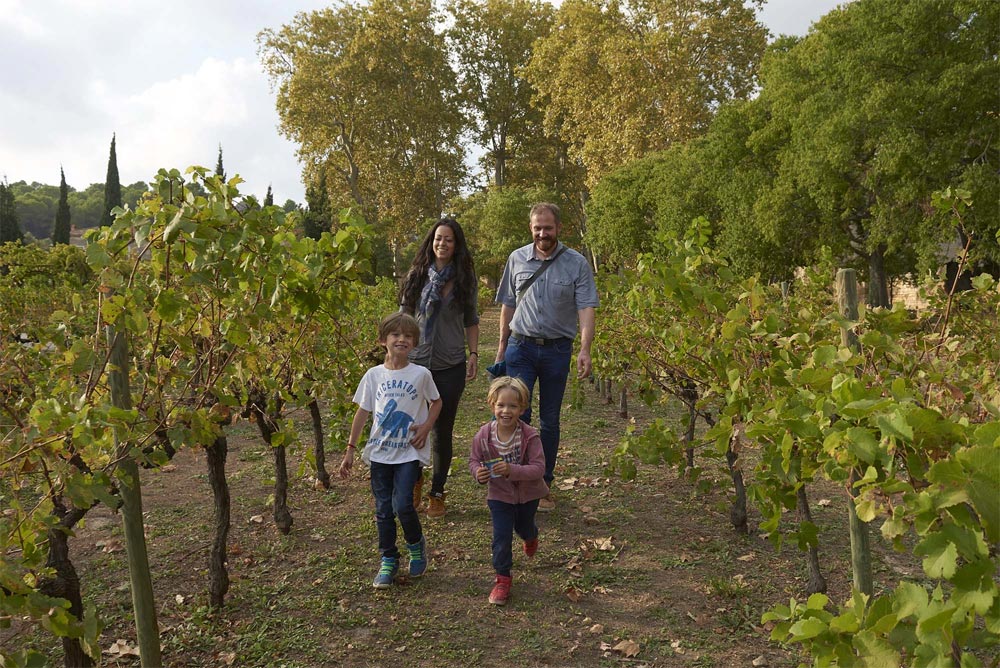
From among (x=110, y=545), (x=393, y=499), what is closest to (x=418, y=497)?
(x=393, y=499)

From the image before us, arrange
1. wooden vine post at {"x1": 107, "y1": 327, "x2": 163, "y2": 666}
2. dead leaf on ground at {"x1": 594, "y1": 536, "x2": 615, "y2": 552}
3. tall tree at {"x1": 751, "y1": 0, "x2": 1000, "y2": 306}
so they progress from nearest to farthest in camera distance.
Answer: wooden vine post at {"x1": 107, "y1": 327, "x2": 163, "y2": 666} < dead leaf on ground at {"x1": 594, "y1": 536, "x2": 615, "y2": 552} < tall tree at {"x1": 751, "y1": 0, "x2": 1000, "y2": 306}

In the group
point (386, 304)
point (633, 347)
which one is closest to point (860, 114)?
point (386, 304)

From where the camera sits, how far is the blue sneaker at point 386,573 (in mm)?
4008

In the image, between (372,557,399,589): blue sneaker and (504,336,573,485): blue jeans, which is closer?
(372,557,399,589): blue sneaker

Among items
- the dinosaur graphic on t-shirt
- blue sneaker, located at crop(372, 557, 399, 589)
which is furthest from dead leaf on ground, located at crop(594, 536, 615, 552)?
the dinosaur graphic on t-shirt

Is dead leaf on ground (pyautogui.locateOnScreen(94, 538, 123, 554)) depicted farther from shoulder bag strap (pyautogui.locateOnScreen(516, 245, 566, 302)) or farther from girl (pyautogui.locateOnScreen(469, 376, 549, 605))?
shoulder bag strap (pyautogui.locateOnScreen(516, 245, 566, 302))

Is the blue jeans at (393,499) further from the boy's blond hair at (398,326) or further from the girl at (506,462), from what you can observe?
the boy's blond hair at (398,326)

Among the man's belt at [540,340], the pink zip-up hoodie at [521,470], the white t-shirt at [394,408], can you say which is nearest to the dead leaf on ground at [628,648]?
the pink zip-up hoodie at [521,470]

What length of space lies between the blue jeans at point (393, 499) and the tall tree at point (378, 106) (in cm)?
2978

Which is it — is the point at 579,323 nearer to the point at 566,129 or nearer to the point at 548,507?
the point at 548,507

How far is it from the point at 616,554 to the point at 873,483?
10.0 ft

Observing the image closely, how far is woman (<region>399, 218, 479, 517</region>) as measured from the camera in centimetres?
468

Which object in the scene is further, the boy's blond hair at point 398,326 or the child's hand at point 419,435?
the boy's blond hair at point 398,326

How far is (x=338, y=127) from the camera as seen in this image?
3275 cm
